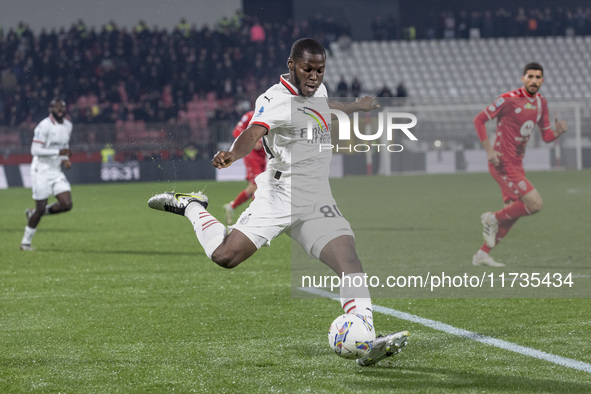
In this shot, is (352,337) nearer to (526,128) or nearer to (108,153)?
(526,128)

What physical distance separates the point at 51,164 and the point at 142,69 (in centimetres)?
2017

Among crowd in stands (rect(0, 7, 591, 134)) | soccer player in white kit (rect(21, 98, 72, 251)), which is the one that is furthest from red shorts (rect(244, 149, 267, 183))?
crowd in stands (rect(0, 7, 591, 134))

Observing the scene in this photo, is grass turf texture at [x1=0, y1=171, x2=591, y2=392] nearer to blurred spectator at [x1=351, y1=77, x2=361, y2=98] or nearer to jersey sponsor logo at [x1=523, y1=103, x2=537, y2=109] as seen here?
jersey sponsor logo at [x1=523, y1=103, x2=537, y2=109]

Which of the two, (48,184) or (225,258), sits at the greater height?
(48,184)

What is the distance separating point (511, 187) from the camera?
9141mm

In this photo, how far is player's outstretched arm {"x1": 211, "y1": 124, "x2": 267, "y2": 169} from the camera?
4598mm

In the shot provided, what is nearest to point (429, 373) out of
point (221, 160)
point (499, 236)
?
point (221, 160)

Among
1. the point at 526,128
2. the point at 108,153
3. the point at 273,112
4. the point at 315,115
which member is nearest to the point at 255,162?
the point at 526,128

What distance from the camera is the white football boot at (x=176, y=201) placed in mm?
5660

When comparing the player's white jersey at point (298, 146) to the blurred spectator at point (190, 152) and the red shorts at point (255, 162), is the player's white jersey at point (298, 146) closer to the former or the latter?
the red shorts at point (255, 162)

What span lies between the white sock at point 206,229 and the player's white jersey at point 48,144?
278 inches

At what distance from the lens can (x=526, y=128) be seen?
9195 millimetres

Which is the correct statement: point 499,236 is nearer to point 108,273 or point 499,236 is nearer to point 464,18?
point 108,273

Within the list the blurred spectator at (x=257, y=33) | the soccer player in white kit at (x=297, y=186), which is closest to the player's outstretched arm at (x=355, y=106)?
the soccer player in white kit at (x=297, y=186)
